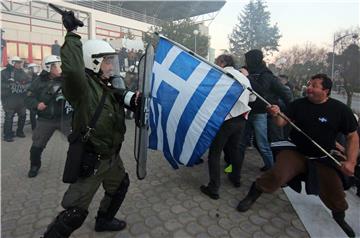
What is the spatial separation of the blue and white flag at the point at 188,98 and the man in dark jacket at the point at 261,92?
952 mm

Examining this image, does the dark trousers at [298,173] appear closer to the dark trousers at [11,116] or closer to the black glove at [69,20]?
the black glove at [69,20]

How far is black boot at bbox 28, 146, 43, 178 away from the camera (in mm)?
4699

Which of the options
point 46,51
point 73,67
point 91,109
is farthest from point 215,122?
point 46,51

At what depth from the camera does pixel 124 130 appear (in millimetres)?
2709

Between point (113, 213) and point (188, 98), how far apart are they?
1.43m

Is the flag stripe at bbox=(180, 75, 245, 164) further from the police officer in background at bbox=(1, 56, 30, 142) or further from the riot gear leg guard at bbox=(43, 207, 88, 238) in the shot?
the police officer in background at bbox=(1, 56, 30, 142)

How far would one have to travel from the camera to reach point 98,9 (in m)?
30.1

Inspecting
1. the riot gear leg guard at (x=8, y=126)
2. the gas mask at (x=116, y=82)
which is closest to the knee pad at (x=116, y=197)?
the gas mask at (x=116, y=82)

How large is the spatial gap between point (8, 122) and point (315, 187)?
669 cm

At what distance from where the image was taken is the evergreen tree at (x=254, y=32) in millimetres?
52438

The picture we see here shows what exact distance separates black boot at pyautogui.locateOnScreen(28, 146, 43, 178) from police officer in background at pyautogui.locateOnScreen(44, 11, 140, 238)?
2295 millimetres

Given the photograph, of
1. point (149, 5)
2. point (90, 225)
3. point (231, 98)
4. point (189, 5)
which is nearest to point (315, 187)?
point (231, 98)

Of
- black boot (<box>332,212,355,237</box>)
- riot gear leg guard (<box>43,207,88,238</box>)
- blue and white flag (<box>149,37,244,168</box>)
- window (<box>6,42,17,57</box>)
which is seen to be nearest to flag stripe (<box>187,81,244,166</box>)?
blue and white flag (<box>149,37,244,168</box>)

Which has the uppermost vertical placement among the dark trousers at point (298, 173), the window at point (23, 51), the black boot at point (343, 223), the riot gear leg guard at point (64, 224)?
the window at point (23, 51)
